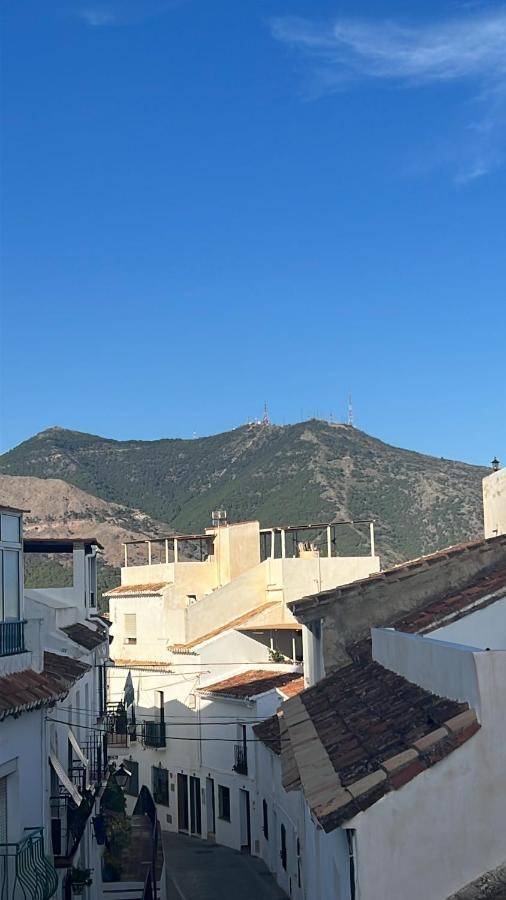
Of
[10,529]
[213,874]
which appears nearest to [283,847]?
[213,874]

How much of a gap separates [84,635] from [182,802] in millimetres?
17631

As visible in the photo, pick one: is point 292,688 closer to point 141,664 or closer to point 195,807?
point 195,807

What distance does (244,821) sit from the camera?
3506 cm

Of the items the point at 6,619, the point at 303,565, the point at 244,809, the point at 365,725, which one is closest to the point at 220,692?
the point at 244,809

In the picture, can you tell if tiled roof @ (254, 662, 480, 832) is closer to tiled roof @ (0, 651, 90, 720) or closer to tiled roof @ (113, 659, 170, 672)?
tiled roof @ (0, 651, 90, 720)

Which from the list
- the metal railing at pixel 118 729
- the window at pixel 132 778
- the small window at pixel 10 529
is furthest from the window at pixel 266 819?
the small window at pixel 10 529

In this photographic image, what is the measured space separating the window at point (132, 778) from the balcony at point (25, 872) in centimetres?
3115

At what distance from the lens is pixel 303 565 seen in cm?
4475

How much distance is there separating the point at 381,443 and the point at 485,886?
11418cm

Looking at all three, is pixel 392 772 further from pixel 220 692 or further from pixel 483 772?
pixel 220 692

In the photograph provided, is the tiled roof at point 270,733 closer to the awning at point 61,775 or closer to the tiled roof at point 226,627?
the tiled roof at point 226,627

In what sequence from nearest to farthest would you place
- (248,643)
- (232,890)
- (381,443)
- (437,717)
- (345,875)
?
(437,717) < (345,875) < (232,890) < (248,643) < (381,443)

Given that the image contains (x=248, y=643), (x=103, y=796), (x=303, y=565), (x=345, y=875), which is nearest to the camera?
(x=345, y=875)

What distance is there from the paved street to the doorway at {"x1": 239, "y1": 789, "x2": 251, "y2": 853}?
0.40 m
